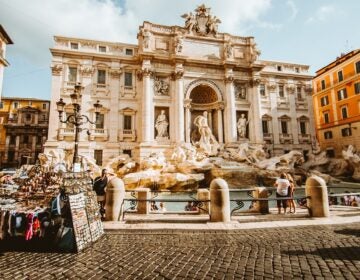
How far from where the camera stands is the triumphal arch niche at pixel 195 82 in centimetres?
2282

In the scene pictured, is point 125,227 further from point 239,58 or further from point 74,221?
point 239,58

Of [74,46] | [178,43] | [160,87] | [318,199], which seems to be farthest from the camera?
[160,87]

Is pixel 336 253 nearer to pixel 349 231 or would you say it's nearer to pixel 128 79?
pixel 349 231

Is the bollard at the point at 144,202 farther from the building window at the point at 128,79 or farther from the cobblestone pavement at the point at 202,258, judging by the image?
the building window at the point at 128,79

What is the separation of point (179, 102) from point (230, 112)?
18.7 feet

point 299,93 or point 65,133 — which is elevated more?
point 299,93

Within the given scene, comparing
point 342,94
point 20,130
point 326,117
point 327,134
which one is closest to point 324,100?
point 326,117

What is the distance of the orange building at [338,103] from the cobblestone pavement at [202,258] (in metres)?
27.8

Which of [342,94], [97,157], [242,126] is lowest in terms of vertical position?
[97,157]

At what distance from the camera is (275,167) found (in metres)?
19.7

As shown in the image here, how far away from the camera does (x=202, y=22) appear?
25.8 meters

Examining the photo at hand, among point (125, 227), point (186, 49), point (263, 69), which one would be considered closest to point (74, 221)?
point (125, 227)

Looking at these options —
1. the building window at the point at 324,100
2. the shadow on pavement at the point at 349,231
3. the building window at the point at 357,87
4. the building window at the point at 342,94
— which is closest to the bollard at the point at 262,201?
the shadow on pavement at the point at 349,231

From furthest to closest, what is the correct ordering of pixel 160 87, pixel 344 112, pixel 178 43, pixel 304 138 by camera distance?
pixel 344 112 → pixel 304 138 → pixel 160 87 → pixel 178 43
